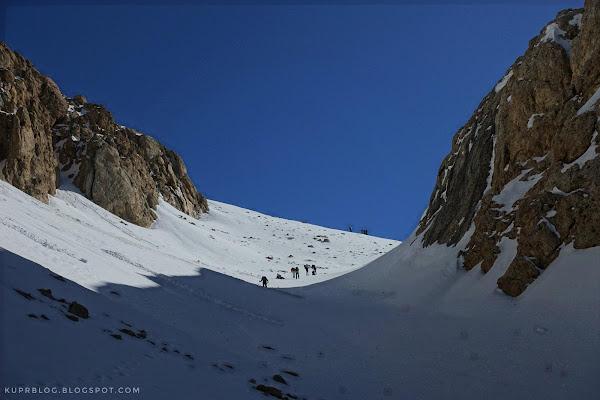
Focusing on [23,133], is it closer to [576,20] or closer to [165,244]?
[165,244]

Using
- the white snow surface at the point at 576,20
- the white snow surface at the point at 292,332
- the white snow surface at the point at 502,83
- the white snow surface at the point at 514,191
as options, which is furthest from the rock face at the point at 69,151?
the white snow surface at the point at 576,20

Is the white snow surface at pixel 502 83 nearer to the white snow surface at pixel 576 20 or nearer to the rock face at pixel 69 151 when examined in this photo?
the white snow surface at pixel 576 20

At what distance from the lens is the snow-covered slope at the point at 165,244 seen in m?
21.5

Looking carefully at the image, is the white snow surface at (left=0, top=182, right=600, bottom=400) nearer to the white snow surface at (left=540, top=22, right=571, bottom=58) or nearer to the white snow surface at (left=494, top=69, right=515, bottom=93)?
the white snow surface at (left=540, top=22, right=571, bottom=58)

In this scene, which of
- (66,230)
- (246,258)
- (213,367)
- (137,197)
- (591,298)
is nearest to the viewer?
(213,367)

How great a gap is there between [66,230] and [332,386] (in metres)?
26.6

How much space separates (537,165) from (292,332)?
18.6 metres

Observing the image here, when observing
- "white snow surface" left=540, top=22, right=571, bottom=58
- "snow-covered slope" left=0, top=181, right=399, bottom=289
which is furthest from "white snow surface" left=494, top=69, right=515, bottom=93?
"snow-covered slope" left=0, top=181, right=399, bottom=289

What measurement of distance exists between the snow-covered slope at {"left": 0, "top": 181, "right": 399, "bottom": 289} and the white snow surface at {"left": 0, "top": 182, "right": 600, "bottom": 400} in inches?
12.7

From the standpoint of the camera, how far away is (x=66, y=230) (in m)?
31.6

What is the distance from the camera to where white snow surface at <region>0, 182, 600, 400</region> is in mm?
9695

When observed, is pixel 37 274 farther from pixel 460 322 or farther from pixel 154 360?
pixel 460 322

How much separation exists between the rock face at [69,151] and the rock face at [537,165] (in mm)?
44022

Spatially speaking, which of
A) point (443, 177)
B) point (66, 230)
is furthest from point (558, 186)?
point (66, 230)
